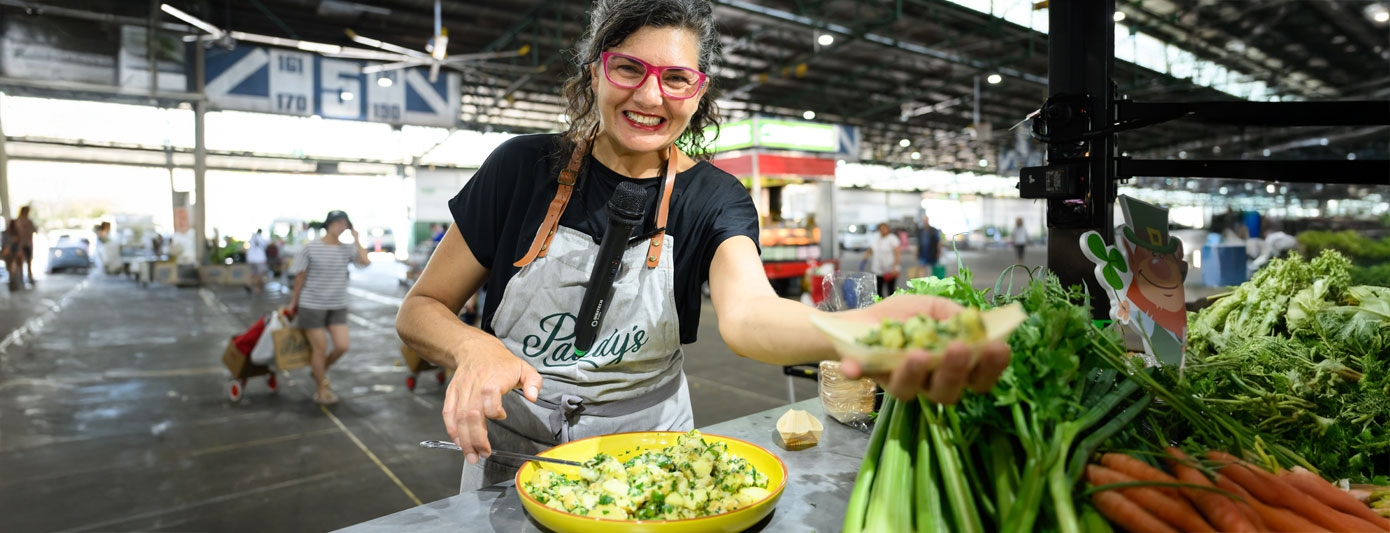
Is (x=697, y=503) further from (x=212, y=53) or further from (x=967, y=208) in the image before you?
(x=967, y=208)

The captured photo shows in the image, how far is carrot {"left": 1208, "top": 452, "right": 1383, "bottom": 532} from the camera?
3.07 ft

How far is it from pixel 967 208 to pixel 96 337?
4001 centimetres

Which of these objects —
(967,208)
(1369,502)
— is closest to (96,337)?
(1369,502)

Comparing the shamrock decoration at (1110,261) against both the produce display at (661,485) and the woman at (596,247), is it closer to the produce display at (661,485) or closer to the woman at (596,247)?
the woman at (596,247)

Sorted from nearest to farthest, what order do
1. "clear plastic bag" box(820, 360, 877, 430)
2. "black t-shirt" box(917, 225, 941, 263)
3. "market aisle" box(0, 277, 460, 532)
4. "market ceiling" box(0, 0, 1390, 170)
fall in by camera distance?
"clear plastic bag" box(820, 360, 877, 430) → "market aisle" box(0, 277, 460, 532) → "black t-shirt" box(917, 225, 941, 263) → "market ceiling" box(0, 0, 1390, 170)

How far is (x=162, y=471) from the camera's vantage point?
397cm

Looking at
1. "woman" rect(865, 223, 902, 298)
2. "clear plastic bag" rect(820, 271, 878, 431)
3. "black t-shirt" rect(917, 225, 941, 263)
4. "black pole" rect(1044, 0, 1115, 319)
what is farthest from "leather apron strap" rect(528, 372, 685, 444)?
"black t-shirt" rect(917, 225, 941, 263)

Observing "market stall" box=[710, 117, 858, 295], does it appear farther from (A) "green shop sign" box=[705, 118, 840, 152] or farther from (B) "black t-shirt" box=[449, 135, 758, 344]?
(B) "black t-shirt" box=[449, 135, 758, 344]

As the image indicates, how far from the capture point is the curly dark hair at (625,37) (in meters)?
1.31

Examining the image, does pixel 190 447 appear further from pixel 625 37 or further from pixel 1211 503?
pixel 1211 503

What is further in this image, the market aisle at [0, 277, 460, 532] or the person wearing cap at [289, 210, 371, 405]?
the person wearing cap at [289, 210, 371, 405]

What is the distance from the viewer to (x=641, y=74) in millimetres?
1311

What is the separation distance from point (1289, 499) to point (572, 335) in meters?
1.18

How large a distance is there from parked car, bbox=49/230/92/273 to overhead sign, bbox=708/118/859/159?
66.1 feet
